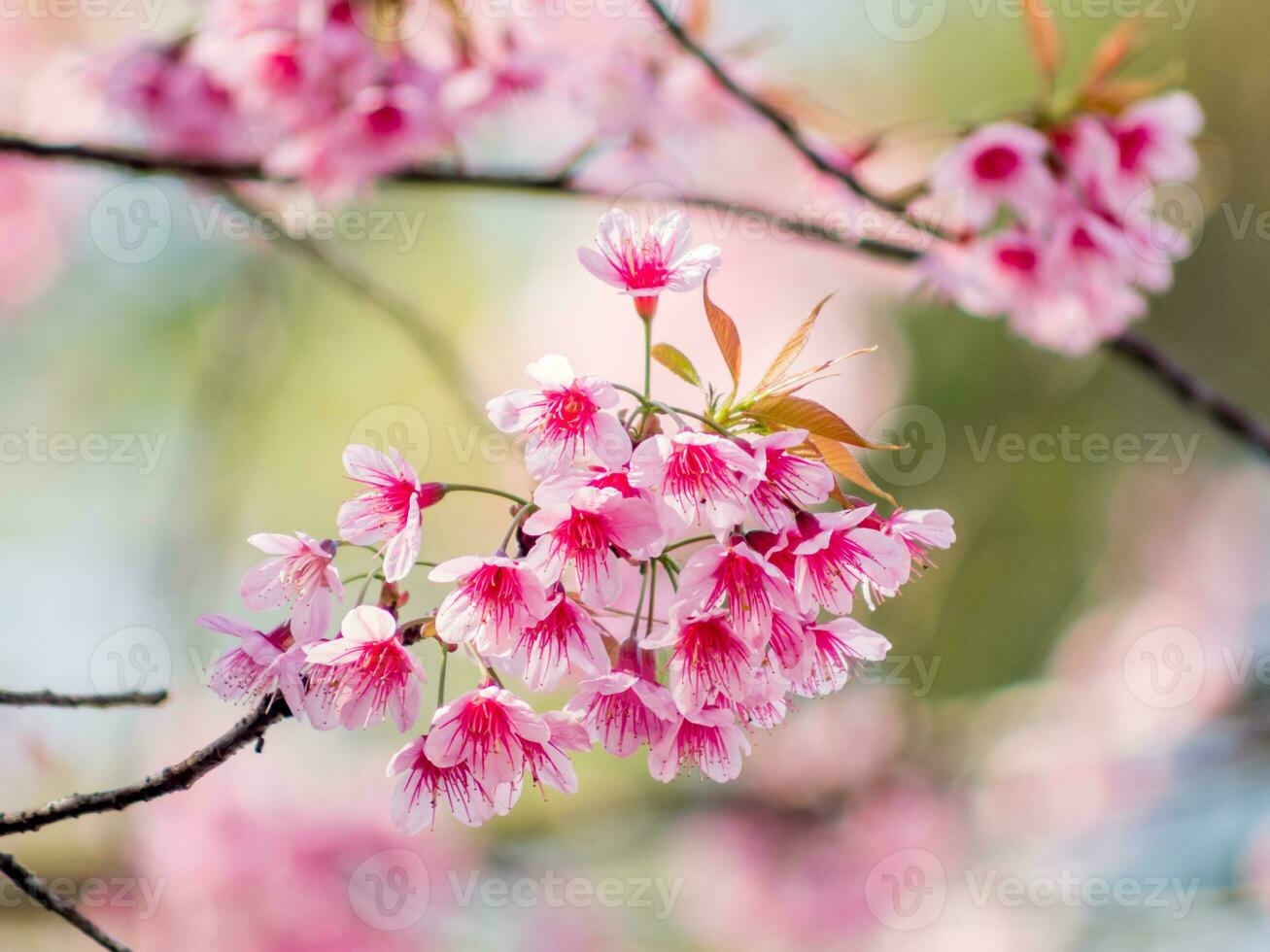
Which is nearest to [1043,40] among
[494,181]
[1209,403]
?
[1209,403]

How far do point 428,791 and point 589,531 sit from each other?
0.28m

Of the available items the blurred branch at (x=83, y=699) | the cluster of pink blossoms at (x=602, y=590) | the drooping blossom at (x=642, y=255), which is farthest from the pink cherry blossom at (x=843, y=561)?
the blurred branch at (x=83, y=699)

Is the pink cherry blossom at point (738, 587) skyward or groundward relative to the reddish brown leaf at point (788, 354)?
groundward

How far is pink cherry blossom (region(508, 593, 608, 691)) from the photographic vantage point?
82 cm

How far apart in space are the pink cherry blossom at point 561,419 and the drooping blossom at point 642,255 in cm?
10

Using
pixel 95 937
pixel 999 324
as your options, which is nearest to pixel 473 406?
pixel 95 937

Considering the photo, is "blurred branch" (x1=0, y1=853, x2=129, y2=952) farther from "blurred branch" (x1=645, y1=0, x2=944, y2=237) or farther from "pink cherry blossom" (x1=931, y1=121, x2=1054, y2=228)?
"pink cherry blossom" (x1=931, y1=121, x2=1054, y2=228)

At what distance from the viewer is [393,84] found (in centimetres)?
188

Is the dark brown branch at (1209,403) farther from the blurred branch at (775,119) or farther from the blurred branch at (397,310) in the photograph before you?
the blurred branch at (397,310)

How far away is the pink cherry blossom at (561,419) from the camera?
0.79 meters

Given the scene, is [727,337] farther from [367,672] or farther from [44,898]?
[44,898]

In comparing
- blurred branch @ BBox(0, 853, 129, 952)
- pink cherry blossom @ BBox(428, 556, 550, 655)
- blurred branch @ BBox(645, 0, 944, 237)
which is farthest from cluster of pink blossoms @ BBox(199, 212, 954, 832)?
blurred branch @ BBox(645, 0, 944, 237)

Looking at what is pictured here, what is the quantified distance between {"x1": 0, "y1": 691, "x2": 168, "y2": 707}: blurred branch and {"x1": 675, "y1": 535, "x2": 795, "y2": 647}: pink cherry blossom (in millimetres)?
437

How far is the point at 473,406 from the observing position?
187cm
